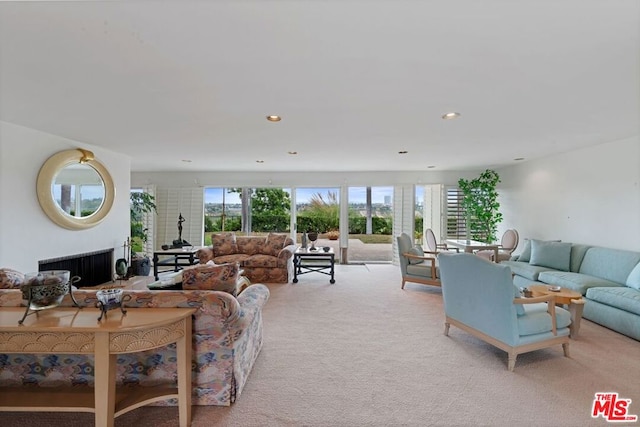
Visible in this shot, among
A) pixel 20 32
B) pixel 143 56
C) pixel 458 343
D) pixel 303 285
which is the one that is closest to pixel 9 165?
pixel 20 32

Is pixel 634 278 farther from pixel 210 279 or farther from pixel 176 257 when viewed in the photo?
pixel 176 257

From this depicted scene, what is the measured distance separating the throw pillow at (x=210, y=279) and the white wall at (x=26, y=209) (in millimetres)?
2914

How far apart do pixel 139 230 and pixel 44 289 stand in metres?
6.39

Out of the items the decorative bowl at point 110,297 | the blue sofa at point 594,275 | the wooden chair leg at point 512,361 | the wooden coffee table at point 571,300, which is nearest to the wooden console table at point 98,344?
the decorative bowl at point 110,297

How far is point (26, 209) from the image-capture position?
12.1 feet

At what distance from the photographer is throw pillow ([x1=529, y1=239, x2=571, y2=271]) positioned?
447 cm

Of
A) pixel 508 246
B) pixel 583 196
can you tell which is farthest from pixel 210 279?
pixel 508 246

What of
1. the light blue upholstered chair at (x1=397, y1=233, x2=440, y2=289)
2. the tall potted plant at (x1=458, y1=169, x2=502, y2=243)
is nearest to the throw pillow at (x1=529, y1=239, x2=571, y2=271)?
the light blue upholstered chair at (x1=397, y1=233, x2=440, y2=289)

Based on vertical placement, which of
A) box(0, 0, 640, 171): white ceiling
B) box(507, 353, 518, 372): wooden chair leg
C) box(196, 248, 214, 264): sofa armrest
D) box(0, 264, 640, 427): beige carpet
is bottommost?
box(0, 264, 640, 427): beige carpet

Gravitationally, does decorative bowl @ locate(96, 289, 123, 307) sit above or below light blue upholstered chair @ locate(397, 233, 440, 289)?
above

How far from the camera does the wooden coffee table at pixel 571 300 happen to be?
2.96 meters

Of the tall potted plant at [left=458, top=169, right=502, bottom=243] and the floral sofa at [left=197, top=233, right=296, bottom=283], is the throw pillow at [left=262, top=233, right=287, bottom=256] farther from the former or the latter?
the tall potted plant at [left=458, top=169, right=502, bottom=243]

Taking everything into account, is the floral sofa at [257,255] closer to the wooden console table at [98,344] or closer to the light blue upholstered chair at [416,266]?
the light blue upholstered chair at [416,266]

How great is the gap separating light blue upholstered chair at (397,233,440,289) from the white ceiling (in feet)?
6.74
